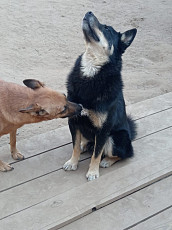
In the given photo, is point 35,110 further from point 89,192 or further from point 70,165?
point 89,192

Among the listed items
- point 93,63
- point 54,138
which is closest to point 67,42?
point 54,138

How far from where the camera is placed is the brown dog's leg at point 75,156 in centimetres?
363

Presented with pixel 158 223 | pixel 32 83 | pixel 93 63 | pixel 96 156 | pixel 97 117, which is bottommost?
pixel 158 223

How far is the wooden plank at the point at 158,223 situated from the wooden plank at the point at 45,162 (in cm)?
113

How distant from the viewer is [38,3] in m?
9.11

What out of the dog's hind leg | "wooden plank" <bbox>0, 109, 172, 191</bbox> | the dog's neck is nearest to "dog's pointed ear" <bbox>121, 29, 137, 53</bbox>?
the dog's neck

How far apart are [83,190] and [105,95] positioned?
0.98 metres

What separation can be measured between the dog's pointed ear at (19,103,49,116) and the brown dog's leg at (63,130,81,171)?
1.83 feet

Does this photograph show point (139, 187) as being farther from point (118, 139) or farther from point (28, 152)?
point (28, 152)

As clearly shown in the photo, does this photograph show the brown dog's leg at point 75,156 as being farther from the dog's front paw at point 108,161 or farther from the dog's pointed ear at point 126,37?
the dog's pointed ear at point 126,37

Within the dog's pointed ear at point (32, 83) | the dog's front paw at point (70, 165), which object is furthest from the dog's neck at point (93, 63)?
the dog's front paw at point (70, 165)

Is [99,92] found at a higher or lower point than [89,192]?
higher

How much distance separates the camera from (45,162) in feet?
12.2

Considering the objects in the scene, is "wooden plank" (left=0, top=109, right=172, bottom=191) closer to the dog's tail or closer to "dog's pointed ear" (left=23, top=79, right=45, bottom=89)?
the dog's tail
